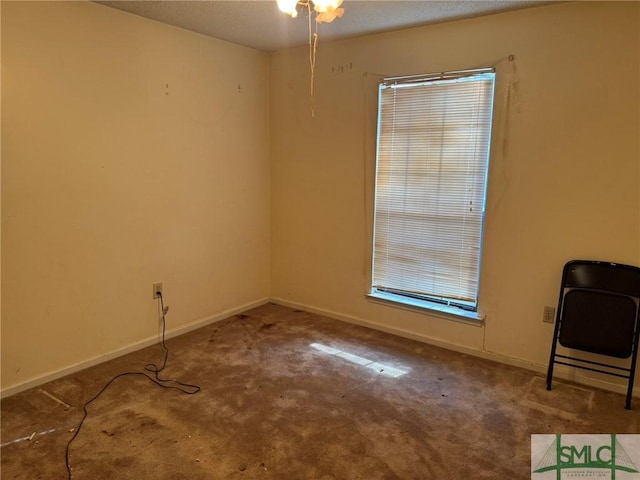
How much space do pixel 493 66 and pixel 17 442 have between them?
3.50 metres

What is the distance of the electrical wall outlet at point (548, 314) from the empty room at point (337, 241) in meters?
0.04

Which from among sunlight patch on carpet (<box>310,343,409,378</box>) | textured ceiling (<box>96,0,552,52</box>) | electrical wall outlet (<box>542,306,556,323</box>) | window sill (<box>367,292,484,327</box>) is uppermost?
textured ceiling (<box>96,0,552,52</box>)

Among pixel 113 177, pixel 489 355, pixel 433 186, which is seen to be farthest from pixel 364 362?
pixel 113 177

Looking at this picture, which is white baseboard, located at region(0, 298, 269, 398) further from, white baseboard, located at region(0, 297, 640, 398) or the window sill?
the window sill

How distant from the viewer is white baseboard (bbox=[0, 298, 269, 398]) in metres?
2.64

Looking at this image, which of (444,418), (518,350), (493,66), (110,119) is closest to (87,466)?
(444,418)

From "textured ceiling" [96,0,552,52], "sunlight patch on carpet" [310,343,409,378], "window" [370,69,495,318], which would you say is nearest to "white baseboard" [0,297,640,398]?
"window" [370,69,495,318]

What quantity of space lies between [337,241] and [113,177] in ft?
6.04

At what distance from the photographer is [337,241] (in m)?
3.84

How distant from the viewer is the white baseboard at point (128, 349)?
264cm

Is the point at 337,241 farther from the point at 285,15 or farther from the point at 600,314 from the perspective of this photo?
the point at 600,314

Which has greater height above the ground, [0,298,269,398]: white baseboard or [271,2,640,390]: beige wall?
[271,2,640,390]: beige wall

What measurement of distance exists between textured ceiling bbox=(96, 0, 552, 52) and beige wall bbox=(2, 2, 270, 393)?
0.18 m

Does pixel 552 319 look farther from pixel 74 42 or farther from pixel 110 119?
pixel 74 42
